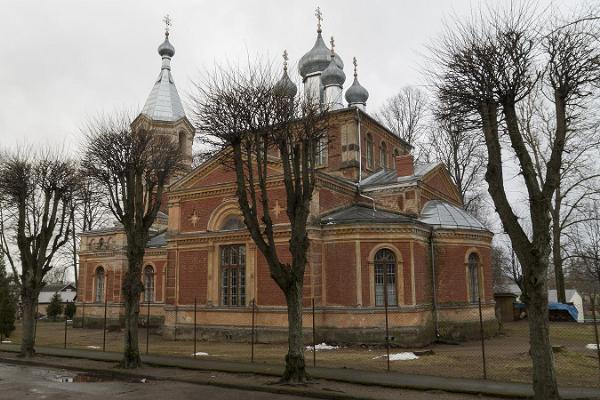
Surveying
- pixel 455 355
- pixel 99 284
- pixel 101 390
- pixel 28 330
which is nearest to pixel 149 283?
pixel 99 284

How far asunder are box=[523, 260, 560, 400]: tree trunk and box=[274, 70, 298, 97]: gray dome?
24.0 feet

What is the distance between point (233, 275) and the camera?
2166cm

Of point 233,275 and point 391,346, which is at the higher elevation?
point 233,275

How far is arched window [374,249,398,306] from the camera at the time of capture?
763 inches

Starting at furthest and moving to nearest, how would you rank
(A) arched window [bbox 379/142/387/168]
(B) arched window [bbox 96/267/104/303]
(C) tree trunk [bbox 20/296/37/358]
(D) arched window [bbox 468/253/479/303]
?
(B) arched window [bbox 96/267/104/303]
(A) arched window [bbox 379/142/387/168]
(D) arched window [bbox 468/253/479/303]
(C) tree trunk [bbox 20/296/37/358]

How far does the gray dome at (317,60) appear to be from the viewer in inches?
1102

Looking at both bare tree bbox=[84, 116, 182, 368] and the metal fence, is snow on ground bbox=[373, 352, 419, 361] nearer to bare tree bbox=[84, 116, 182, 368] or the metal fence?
the metal fence

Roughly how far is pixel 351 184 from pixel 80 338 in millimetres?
14981

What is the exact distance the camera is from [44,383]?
1230 centimetres

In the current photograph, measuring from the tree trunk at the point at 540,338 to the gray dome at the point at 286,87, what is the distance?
7323mm

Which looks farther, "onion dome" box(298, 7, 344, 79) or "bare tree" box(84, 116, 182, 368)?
"onion dome" box(298, 7, 344, 79)

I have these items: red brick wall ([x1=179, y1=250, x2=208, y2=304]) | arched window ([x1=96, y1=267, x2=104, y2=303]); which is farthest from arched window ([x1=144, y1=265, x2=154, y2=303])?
red brick wall ([x1=179, y1=250, x2=208, y2=304])

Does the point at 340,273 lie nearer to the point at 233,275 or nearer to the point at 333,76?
the point at 233,275

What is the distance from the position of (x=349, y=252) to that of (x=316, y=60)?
13.0 meters
